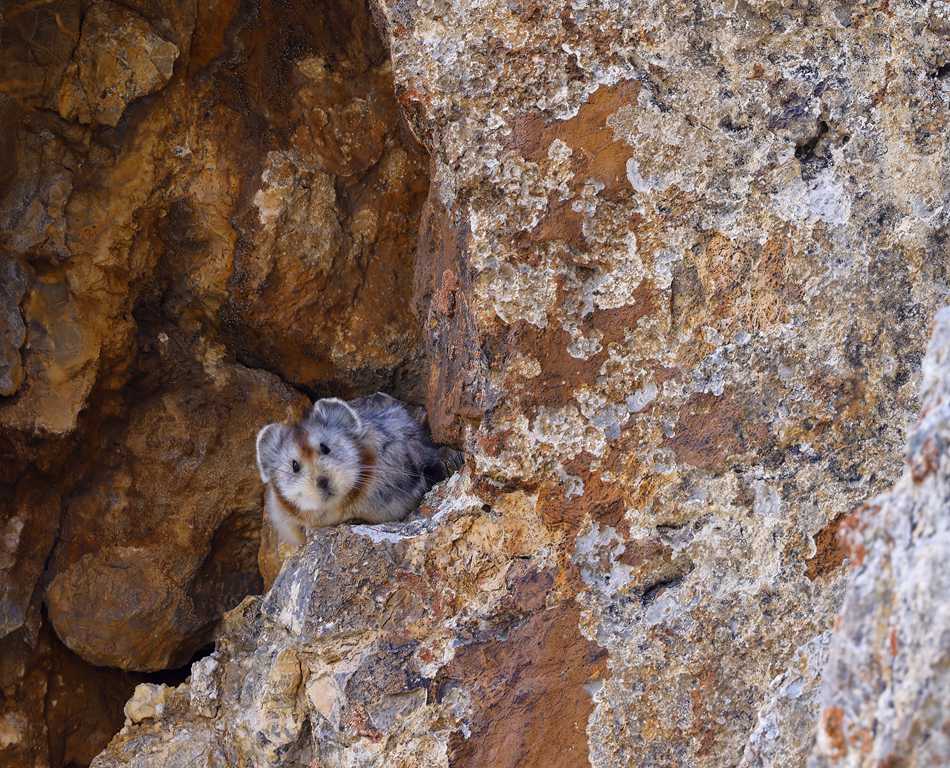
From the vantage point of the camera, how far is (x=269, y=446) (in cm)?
493

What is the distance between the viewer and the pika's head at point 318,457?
4.74 metres

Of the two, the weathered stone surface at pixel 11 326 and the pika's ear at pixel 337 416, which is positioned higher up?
the weathered stone surface at pixel 11 326

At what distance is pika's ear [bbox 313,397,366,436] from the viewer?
4.82 meters

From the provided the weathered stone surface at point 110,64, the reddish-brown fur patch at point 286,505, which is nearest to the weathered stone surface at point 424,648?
the reddish-brown fur patch at point 286,505

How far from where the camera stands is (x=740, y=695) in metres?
3.36

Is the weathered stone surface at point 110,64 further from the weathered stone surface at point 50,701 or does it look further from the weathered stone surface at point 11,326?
the weathered stone surface at point 50,701

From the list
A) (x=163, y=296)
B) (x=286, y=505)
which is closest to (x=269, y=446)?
(x=286, y=505)

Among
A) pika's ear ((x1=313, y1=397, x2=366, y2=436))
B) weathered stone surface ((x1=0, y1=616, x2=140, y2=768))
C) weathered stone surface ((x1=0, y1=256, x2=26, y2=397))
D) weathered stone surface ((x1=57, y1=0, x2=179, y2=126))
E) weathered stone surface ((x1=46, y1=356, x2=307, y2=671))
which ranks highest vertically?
weathered stone surface ((x1=57, y1=0, x2=179, y2=126))

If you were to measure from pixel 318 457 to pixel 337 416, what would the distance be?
0.72ft

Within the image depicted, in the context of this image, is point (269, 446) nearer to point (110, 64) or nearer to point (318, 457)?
point (318, 457)

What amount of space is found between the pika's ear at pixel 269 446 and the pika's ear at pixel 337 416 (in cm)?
20

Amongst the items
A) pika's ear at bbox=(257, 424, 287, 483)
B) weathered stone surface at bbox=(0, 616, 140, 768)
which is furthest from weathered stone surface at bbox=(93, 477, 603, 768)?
weathered stone surface at bbox=(0, 616, 140, 768)

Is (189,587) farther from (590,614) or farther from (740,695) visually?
(740,695)

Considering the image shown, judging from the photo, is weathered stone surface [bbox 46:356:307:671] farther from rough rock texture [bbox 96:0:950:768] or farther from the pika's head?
rough rock texture [bbox 96:0:950:768]
